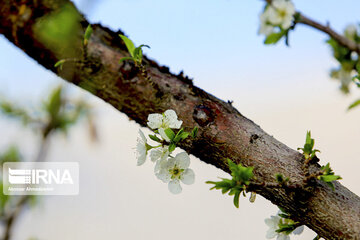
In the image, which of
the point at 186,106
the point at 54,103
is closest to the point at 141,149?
the point at 186,106

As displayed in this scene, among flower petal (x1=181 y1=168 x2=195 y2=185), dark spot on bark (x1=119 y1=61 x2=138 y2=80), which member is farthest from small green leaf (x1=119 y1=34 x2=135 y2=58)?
flower petal (x1=181 y1=168 x2=195 y2=185)

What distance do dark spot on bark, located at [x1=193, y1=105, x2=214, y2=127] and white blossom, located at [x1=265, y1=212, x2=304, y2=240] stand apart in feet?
0.75

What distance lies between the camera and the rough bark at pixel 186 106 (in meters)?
0.72

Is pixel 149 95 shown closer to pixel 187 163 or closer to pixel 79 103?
pixel 187 163

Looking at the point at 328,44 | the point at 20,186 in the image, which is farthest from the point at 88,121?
the point at 328,44

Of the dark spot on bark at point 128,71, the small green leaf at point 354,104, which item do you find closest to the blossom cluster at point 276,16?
the small green leaf at point 354,104

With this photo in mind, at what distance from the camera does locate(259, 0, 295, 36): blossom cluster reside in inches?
21.0

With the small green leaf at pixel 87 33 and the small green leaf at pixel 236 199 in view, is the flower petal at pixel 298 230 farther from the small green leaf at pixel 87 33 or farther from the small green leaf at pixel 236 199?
the small green leaf at pixel 87 33

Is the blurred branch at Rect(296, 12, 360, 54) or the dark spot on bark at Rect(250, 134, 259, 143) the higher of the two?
the dark spot on bark at Rect(250, 134, 259, 143)

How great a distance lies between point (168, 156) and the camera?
27.9 inches

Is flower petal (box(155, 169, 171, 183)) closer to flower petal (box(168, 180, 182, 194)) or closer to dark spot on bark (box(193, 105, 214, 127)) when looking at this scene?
flower petal (box(168, 180, 182, 194))

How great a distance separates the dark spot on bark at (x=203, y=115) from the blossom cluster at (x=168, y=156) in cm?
9

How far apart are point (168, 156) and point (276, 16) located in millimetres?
300

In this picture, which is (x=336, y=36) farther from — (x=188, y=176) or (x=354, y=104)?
(x=188, y=176)
